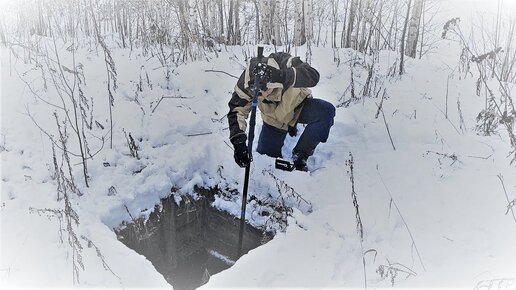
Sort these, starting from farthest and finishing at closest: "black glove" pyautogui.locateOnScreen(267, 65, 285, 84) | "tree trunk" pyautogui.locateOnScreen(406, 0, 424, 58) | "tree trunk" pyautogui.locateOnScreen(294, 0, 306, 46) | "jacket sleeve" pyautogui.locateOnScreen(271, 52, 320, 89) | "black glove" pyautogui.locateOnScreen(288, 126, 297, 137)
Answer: "tree trunk" pyautogui.locateOnScreen(406, 0, 424, 58)
"tree trunk" pyautogui.locateOnScreen(294, 0, 306, 46)
"black glove" pyautogui.locateOnScreen(288, 126, 297, 137)
"jacket sleeve" pyautogui.locateOnScreen(271, 52, 320, 89)
"black glove" pyautogui.locateOnScreen(267, 65, 285, 84)

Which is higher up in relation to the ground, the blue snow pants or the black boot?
the blue snow pants

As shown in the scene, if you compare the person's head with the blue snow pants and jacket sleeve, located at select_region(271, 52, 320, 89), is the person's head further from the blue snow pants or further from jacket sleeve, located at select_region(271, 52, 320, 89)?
the blue snow pants

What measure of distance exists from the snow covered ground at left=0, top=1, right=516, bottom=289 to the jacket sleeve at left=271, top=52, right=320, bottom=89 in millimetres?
682

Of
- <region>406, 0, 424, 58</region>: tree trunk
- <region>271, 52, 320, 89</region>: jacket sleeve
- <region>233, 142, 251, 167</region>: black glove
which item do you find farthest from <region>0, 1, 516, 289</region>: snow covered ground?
<region>406, 0, 424, 58</region>: tree trunk

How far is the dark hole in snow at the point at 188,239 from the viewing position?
3.25m

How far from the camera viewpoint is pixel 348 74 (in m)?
4.80

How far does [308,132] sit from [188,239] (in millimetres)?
1408

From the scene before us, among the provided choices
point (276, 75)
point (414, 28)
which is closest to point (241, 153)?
point (276, 75)

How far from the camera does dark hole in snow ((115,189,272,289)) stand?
10.7ft

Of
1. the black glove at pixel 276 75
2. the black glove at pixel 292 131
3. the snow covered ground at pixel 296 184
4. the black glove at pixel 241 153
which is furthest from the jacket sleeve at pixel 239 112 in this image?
the black glove at pixel 292 131

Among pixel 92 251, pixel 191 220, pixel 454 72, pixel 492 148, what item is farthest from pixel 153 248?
pixel 454 72

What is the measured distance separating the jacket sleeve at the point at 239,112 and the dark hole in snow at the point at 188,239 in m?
0.62

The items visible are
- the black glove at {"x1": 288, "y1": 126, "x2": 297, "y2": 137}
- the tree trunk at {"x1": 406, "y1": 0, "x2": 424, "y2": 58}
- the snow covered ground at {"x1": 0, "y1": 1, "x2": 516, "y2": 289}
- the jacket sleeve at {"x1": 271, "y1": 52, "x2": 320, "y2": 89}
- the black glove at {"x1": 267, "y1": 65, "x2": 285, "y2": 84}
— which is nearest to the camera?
the snow covered ground at {"x1": 0, "y1": 1, "x2": 516, "y2": 289}

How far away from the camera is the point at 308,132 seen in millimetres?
3412
